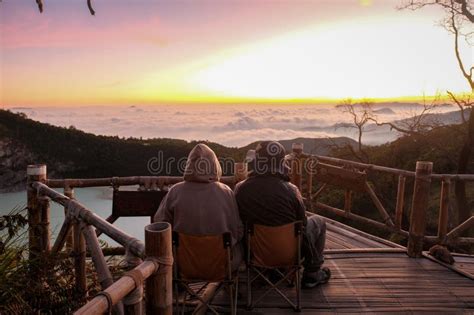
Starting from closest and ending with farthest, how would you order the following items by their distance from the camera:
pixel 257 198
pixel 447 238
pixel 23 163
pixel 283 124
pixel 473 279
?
pixel 257 198, pixel 473 279, pixel 447 238, pixel 23 163, pixel 283 124

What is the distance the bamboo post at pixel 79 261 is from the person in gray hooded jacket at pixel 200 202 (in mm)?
703

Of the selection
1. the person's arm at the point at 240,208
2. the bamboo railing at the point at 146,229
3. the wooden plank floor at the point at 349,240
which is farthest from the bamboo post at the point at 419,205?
the person's arm at the point at 240,208

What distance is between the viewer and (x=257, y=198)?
379 cm

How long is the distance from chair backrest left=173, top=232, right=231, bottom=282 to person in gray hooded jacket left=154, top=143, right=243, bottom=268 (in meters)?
0.09

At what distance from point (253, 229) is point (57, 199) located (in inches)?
73.9

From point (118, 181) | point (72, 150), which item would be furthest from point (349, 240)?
point (72, 150)

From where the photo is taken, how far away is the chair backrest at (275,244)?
3.77 meters

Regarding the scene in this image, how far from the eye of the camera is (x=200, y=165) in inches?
139

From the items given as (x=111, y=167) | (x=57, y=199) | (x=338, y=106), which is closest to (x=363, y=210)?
(x=338, y=106)

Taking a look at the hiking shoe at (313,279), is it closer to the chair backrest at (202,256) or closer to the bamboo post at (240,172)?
the chair backrest at (202,256)

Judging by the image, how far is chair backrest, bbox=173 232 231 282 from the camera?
3387 mm

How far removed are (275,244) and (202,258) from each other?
735mm

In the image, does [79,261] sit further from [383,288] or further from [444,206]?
[444,206]

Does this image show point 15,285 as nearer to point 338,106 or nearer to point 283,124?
point 338,106
